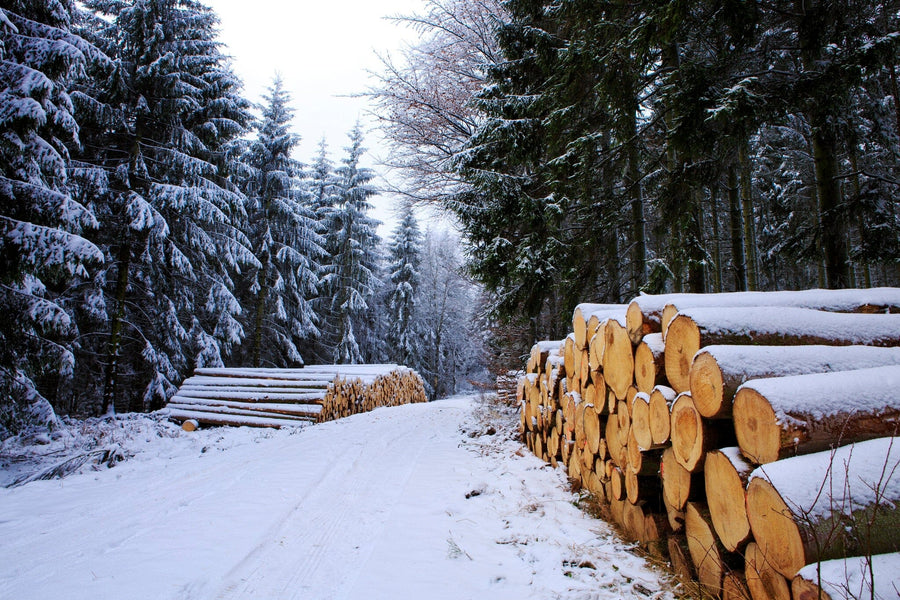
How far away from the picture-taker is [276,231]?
18.5m

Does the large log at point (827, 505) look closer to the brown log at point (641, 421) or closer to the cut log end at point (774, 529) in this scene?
the cut log end at point (774, 529)

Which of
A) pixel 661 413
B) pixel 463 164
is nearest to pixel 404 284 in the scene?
pixel 463 164

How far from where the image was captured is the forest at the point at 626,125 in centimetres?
505

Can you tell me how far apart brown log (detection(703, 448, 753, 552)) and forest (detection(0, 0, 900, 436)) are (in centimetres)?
399

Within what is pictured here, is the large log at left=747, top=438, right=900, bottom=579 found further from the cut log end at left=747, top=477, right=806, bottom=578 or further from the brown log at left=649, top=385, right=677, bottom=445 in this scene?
the brown log at left=649, top=385, right=677, bottom=445

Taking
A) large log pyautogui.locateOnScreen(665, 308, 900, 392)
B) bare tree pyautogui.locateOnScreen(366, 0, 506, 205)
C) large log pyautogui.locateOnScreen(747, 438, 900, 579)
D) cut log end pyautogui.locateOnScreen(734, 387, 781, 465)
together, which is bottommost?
large log pyautogui.locateOnScreen(747, 438, 900, 579)

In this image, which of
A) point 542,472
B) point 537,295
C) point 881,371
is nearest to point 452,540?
point 542,472

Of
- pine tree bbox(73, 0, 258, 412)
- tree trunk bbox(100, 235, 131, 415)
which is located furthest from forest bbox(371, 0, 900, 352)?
tree trunk bbox(100, 235, 131, 415)

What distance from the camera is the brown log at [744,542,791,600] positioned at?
5.84 feet

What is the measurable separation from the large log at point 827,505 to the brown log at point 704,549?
0.43 metres

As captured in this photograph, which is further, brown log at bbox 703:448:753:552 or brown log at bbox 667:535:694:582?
brown log at bbox 667:535:694:582

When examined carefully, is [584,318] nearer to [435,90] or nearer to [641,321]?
[641,321]

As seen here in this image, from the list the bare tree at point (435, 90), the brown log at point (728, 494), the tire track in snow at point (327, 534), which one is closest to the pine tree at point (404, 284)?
the bare tree at point (435, 90)

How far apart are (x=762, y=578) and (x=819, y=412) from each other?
2.68 ft
